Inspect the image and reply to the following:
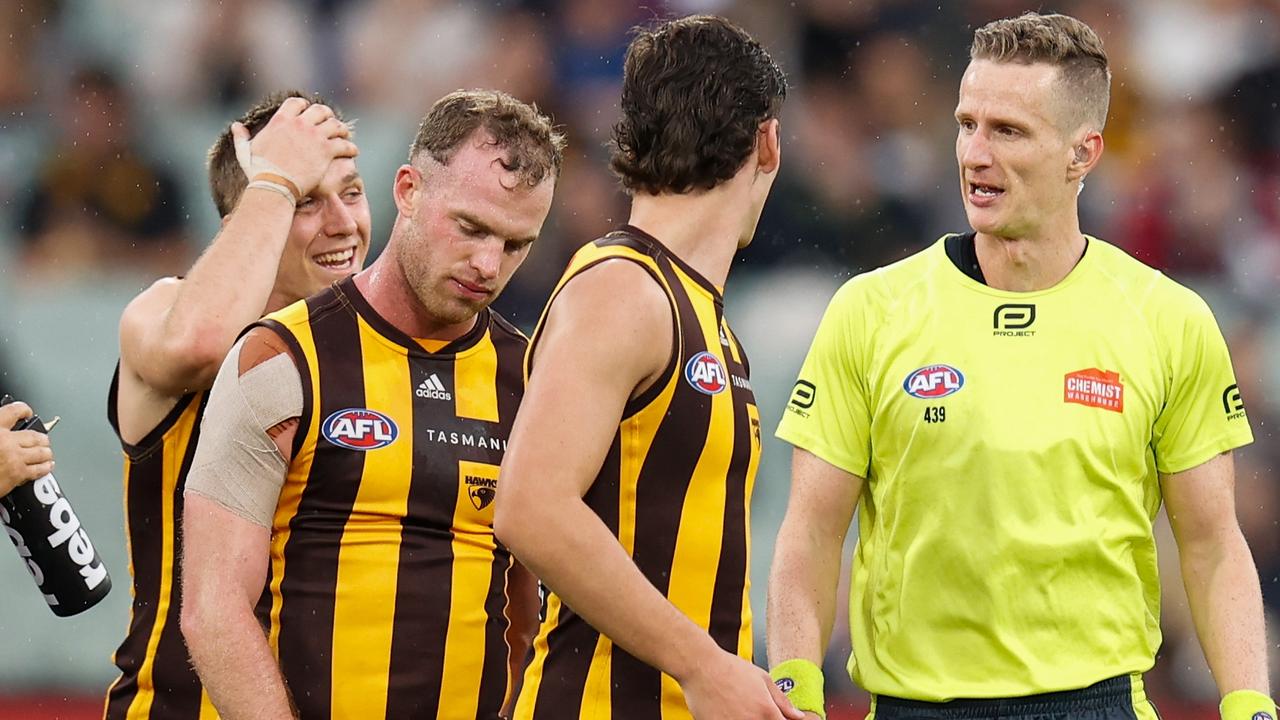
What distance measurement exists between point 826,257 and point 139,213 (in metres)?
3.28

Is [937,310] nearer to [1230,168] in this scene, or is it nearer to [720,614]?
[720,614]

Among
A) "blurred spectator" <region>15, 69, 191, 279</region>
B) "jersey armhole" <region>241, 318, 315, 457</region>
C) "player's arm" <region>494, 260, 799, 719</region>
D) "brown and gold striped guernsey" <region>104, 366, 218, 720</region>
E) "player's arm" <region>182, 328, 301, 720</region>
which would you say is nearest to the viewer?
"player's arm" <region>494, 260, 799, 719</region>

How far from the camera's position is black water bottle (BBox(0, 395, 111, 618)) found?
3924mm

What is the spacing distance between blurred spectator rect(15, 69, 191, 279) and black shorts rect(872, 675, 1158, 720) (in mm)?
5601

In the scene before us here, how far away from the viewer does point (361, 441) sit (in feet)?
11.4

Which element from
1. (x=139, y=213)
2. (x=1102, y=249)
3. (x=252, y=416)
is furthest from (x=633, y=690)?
(x=139, y=213)

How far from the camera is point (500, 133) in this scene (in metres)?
3.65

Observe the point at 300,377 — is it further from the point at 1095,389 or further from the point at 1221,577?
the point at 1221,577

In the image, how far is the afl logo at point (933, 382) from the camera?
3.59m

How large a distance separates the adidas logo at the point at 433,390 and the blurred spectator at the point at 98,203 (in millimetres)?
4990

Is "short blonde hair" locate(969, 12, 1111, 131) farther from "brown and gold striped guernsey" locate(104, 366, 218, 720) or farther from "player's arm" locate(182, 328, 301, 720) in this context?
"brown and gold striped guernsey" locate(104, 366, 218, 720)

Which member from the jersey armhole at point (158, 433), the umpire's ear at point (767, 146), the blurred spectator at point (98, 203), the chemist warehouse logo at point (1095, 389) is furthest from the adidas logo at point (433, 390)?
the blurred spectator at point (98, 203)

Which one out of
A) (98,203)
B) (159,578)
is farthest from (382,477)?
(98,203)

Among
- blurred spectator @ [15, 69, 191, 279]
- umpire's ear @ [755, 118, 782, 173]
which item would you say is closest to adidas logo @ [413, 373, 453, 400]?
umpire's ear @ [755, 118, 782, 173]
